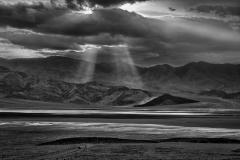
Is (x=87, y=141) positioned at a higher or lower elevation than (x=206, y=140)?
lower

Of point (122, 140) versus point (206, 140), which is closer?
point (206, 140)

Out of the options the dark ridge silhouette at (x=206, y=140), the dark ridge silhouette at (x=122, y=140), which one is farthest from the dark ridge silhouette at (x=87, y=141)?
the dark ridge silhouette at (x=206, y=140)

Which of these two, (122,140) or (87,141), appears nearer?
(87,141)

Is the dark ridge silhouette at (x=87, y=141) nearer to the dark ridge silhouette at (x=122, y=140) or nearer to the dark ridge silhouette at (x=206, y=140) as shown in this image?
the dark ridge silhouette at (x=122, y=140)

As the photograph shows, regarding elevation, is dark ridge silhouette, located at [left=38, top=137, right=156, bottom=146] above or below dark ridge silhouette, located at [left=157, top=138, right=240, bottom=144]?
below

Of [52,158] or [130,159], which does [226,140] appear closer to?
[130,159]

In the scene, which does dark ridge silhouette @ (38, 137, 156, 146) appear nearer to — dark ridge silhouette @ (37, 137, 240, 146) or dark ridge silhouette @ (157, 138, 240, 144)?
dark ridge silhouette @ (37, 137, 240, 146)

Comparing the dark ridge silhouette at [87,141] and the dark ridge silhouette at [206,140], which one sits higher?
the dark ridge silhouette at [206,140]

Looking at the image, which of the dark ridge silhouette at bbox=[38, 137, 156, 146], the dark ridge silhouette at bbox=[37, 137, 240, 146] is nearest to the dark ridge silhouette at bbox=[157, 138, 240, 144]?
the dark ridge silhouette at bbox=[37, 137, 240, 146]

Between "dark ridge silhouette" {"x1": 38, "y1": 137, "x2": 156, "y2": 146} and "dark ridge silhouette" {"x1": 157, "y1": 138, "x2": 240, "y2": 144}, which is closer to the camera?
"dark ridge silhouette" {"x1": 38, "y1": 137, "x2": 156, "y2": 146}

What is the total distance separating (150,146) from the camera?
3412 centimetres

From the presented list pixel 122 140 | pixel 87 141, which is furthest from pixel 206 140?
pixel 87 141

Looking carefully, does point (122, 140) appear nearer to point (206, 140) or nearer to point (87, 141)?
point (87, 141)

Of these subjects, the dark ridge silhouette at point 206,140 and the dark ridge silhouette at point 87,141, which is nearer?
the dark ridge silhouette at point 87,141
